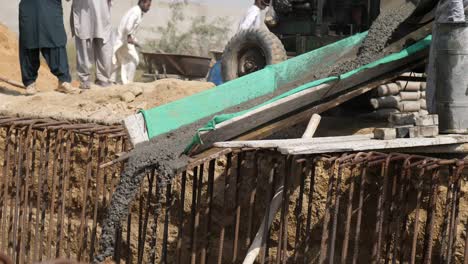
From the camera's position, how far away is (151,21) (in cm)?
1834

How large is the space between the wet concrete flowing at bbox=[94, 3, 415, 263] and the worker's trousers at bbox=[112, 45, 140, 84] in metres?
4.82

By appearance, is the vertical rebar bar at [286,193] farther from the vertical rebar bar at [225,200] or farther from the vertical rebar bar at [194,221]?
the vertical rebar bar at [194,221]

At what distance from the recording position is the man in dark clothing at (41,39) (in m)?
8.73

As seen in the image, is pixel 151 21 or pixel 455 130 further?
pixel 151 21

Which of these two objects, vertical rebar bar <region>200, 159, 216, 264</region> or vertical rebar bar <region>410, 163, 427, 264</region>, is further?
vertical rebar bar <region>200, 159, 216, 264</region>

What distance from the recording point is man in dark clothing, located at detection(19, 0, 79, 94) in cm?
873

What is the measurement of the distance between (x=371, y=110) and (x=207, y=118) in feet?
5.40

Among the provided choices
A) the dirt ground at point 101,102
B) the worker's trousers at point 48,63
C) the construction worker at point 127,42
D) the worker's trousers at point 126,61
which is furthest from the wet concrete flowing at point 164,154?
the worker's trousers at point 126,61

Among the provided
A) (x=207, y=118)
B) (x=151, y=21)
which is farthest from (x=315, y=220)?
(x=151, y=21)

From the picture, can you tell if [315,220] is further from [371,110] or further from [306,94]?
[371,110]

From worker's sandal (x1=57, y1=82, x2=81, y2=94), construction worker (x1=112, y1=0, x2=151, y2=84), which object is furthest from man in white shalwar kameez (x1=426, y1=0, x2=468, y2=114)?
construction worker (x1=112, y1=0, x2=151, y2=84)

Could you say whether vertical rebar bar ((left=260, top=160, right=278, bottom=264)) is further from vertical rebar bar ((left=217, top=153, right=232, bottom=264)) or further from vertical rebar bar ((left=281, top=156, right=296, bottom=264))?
vertical rebar bar ((left=217, top=153, right=232, bottom=264))

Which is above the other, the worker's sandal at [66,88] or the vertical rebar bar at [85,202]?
the worker's sandal at [66,88]

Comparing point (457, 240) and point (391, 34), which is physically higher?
point (391, 34)
